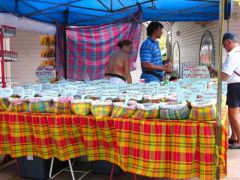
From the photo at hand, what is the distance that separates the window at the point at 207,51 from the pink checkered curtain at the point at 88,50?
2.68 m

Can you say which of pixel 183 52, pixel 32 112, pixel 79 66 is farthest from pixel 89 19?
pixel 183 52

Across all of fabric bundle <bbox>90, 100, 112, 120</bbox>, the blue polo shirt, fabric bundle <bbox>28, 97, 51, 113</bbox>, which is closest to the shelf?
the blue polo shirt

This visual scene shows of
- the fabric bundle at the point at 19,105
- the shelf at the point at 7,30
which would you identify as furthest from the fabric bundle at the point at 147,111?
the shelf at the point at 7,30

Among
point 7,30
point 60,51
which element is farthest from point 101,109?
point 60,51

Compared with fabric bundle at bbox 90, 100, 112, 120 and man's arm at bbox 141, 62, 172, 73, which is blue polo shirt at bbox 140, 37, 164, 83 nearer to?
man's arm at bbox 141, 62, 172, 73

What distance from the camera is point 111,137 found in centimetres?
327

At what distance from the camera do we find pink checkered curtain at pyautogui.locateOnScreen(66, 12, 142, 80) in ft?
23.5

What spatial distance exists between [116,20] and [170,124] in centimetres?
457

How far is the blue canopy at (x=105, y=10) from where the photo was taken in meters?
5.80

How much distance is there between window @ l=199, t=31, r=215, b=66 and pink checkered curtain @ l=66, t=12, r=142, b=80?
2.68 metres

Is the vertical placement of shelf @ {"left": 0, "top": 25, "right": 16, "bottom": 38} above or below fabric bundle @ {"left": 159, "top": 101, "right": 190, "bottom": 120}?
above

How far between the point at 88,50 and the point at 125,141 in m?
4.52

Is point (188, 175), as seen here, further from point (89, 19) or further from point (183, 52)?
point (183, 52)

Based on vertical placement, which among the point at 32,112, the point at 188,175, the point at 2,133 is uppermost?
the point at 32,112
